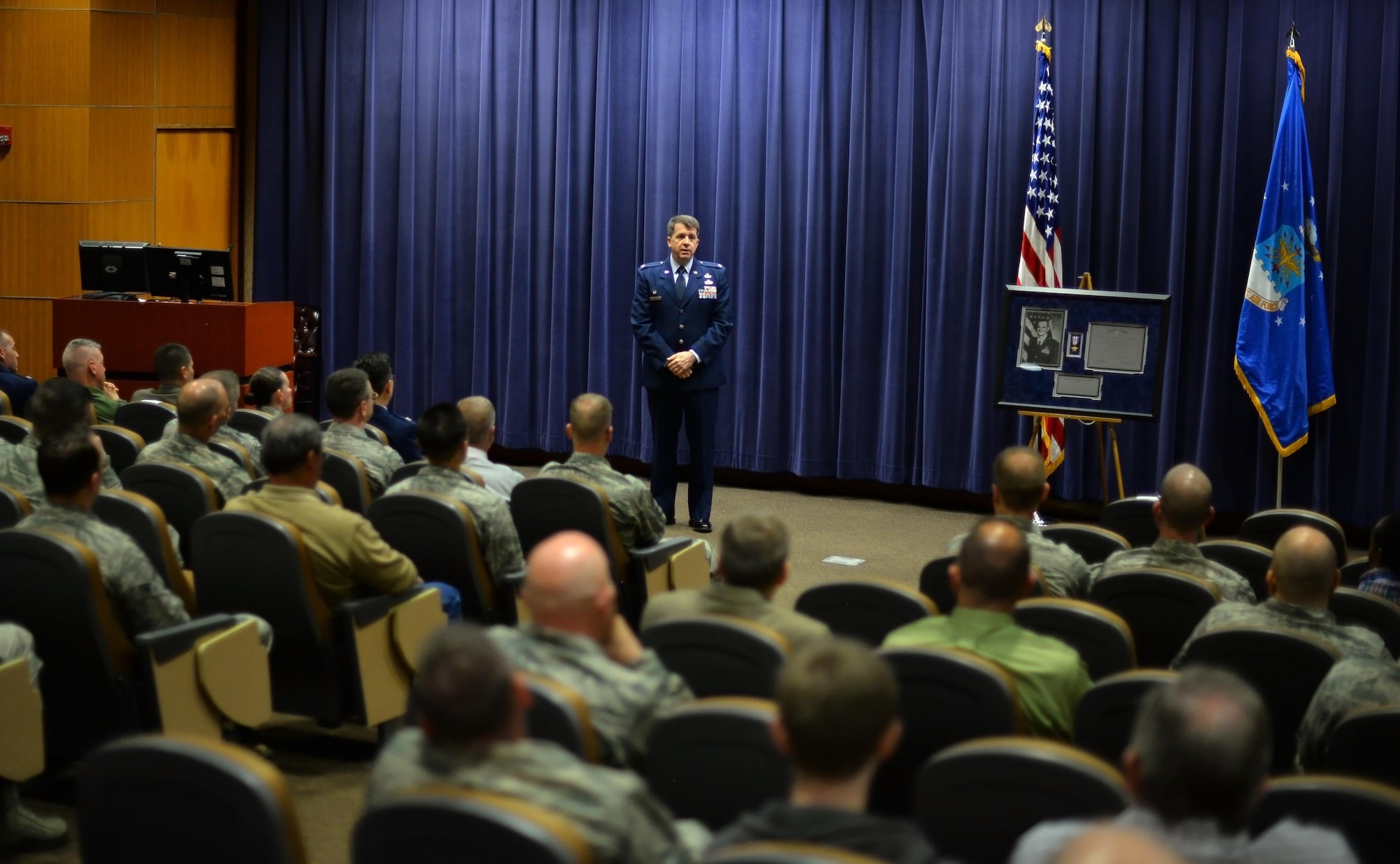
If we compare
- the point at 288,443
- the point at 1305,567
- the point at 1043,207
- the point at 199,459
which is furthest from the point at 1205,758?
the point at 1043,207

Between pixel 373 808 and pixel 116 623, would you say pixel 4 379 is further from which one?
pixel 373 808

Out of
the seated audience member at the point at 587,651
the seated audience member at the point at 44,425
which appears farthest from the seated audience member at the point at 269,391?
the seated audience member at the point at 587,651

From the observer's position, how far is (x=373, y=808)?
6.88ft

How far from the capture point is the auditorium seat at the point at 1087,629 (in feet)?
11.6

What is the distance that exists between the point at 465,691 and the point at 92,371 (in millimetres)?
5406

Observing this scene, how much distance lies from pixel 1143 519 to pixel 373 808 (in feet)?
14.0

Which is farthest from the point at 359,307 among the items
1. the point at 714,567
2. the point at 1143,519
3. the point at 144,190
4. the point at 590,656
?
the point at 590,656

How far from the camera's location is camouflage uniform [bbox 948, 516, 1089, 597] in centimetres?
443

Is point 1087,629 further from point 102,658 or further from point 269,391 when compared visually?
point 269,391

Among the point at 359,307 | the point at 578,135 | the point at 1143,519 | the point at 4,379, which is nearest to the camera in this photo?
the point at 1143,519

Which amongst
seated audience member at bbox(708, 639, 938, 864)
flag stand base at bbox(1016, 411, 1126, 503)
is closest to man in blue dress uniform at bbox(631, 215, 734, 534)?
flag stand base at bbox(1016, 411, 1126, 503)

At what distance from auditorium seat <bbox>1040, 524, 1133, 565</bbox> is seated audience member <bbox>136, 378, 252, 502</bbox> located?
2942 millimetres

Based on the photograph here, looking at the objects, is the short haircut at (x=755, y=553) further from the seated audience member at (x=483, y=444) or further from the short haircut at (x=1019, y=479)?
the seated audience member at (x=483, y=444)

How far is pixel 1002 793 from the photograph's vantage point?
2420 millimetres
